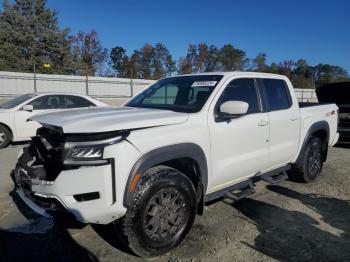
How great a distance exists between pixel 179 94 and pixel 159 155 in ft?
4.66

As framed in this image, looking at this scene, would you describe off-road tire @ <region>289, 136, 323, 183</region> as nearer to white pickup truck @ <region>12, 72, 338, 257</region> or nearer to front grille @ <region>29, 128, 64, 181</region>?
white pickup truck @ <region>12, 72, 338, 257</region>

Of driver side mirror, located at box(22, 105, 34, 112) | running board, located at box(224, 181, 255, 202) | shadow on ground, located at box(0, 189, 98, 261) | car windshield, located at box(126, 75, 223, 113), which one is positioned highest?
car windshield, located at box(126, 75, 223, 113)

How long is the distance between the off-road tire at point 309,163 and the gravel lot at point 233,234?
50 cm

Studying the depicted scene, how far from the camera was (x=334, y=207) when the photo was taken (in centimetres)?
455

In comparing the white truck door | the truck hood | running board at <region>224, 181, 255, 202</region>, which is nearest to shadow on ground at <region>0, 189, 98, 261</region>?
the truck hood

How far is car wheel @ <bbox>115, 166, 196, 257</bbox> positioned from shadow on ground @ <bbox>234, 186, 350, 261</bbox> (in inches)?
31.7

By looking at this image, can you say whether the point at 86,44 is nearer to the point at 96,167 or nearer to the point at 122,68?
the point at 122,68

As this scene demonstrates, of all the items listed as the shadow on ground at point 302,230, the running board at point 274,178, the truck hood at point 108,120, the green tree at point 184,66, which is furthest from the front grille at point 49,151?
the green tree at point 184,66

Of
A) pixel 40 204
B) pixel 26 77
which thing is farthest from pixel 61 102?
pixel 26 77

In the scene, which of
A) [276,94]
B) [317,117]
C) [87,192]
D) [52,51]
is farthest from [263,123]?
[52,51]

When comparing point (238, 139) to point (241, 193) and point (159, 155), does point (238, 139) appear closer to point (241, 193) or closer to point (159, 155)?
point (241, 193)

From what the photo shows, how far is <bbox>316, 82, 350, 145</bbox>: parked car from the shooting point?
902cm

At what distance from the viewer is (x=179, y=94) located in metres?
4.24

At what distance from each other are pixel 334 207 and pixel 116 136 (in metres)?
3.41
